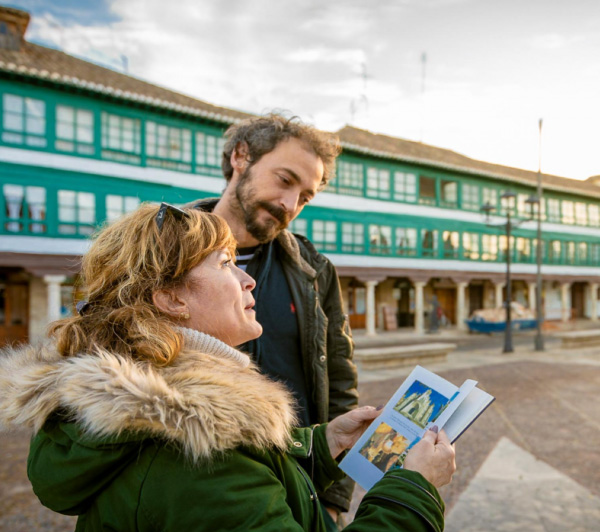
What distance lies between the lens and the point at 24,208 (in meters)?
15.5

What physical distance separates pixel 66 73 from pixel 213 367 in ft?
61.2

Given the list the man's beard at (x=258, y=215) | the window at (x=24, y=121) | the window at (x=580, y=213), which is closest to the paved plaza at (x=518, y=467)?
the man's beard at (x=258, y=215)

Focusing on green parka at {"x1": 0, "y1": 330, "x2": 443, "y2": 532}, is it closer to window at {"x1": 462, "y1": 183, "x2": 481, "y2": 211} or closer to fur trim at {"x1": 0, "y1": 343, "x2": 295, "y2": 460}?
fur trim at {"x1": 0, "y1": 343, "x2": 295, "y2": 460}

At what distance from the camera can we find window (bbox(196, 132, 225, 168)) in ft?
62.2

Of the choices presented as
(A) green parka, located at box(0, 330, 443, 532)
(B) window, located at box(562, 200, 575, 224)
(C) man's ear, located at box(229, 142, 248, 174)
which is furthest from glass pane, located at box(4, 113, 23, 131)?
(B) window, located at box(562, 200, 575, 224)

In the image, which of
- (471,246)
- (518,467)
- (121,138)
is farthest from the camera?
(471,246)

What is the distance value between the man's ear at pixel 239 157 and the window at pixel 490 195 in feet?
94.6

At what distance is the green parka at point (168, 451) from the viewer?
106cm

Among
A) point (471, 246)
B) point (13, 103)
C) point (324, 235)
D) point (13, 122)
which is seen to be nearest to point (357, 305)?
point (324, 235)

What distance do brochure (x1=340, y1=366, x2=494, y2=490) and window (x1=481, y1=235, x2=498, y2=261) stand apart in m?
28.8

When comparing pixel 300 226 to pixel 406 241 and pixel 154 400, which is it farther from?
pixel 154 400

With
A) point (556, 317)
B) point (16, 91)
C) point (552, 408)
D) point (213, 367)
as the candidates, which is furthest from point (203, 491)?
point (556, 317)

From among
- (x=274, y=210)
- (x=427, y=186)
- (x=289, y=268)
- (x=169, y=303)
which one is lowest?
(x=169, y=303)

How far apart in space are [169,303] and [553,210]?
121 feet
